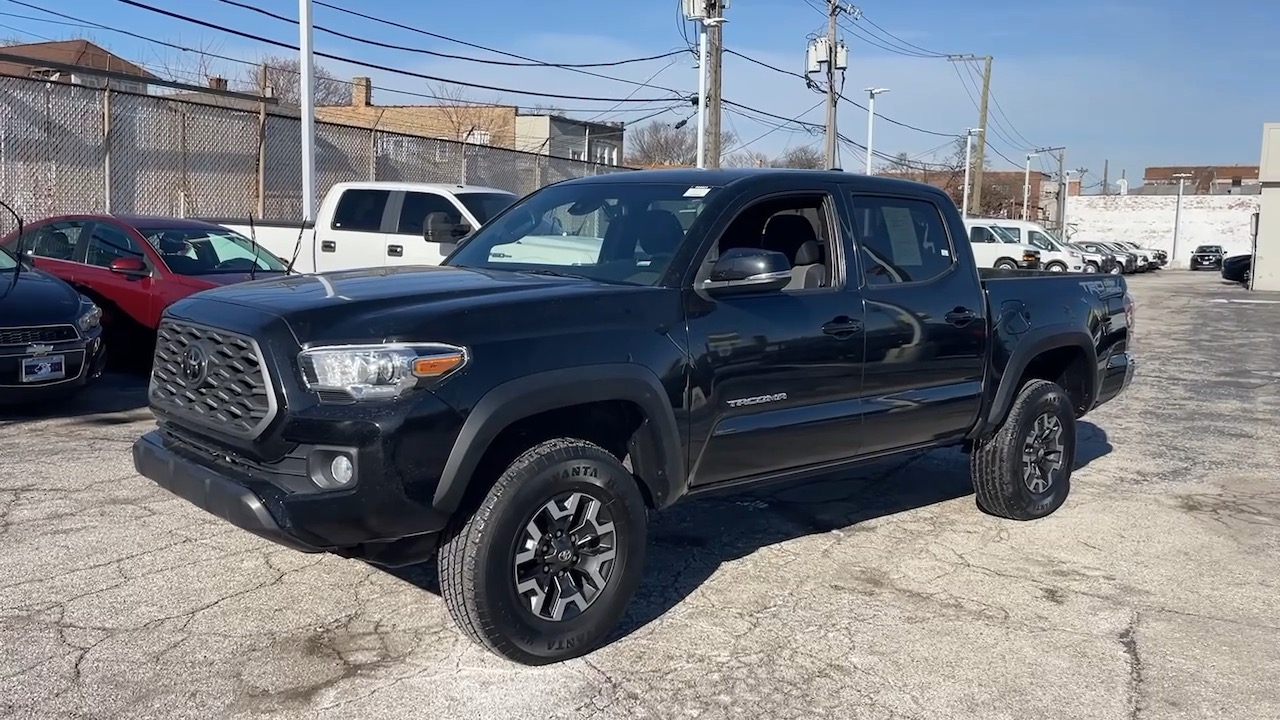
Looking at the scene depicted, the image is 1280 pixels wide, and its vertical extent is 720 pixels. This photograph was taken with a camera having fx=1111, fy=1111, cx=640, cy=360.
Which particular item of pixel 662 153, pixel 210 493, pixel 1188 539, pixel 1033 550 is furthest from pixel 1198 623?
pixel 662 153

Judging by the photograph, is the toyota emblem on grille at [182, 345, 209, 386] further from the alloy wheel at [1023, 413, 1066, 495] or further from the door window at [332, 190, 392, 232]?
the door window at [332, 190, 392, 232]

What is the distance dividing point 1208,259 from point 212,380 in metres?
60.2

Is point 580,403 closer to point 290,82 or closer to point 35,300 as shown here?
point 35,300

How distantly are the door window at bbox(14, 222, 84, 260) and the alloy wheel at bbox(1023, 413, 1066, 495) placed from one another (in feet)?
29.0

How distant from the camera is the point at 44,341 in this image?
26.1ft

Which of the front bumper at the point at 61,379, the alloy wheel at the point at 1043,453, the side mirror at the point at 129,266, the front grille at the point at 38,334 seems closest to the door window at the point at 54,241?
the side mirror at the point at 129,266

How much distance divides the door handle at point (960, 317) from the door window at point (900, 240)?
0.22 metres

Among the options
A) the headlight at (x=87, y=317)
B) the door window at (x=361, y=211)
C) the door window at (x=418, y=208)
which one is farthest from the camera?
the door window at (x=361, y=211)

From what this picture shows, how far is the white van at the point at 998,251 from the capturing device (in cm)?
3381

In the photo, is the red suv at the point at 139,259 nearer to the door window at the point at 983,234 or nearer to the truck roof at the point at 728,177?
the truck roof at the point at 728,177

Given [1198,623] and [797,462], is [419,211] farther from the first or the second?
[1198,623]

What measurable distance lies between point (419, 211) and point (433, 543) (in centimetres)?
895

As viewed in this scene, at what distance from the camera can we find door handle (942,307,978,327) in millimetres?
5802

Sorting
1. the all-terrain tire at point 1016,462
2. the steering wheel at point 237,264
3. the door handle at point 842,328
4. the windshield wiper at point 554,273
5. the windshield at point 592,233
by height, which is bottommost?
the all-terrain tire at point 1016,462
